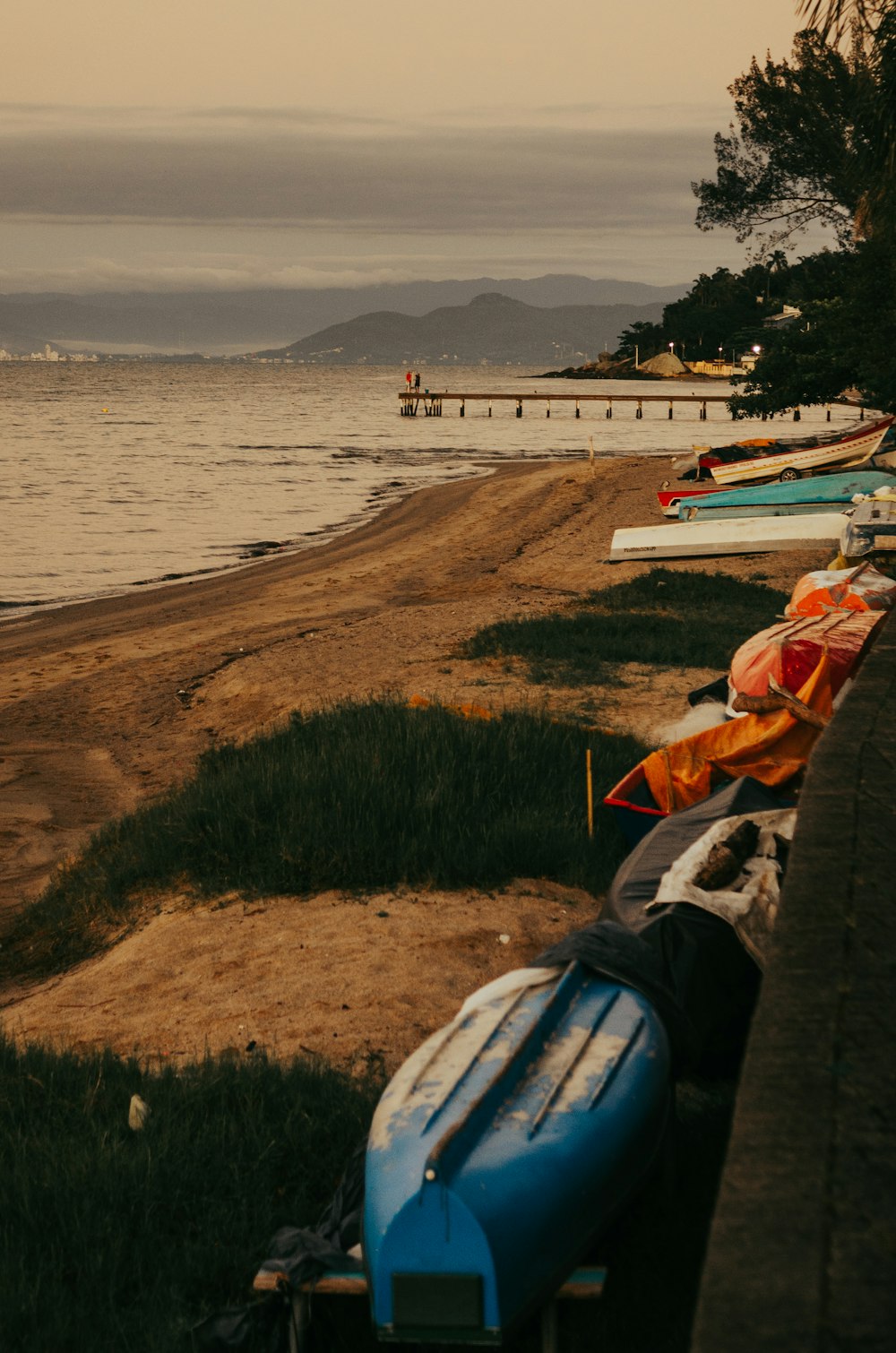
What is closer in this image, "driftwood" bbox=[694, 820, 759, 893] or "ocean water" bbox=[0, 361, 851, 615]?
"driftwood" bbox=[694, 820, 759, 893]

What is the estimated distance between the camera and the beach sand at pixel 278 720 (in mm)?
5375

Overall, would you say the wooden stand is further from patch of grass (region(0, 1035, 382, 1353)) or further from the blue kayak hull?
patch of grass (region(0, 1035, 382, 1353))

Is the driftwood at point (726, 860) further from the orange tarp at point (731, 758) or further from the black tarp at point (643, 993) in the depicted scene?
the orange tarp at point (731, 758)

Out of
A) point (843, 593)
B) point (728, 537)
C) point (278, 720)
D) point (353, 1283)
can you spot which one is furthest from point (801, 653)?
point (728, 537)

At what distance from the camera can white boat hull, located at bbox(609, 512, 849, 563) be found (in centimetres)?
1877

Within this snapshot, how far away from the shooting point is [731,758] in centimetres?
674

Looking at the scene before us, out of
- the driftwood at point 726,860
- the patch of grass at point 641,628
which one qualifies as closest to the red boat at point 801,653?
the driftwood at point 726,860

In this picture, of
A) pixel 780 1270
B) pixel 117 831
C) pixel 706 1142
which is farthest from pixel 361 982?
pixel 780 1270

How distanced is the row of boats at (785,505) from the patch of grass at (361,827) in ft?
24.1

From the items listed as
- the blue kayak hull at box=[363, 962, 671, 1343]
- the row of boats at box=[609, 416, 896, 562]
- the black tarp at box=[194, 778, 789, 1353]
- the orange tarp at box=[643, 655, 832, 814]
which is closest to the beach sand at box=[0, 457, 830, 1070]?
the row of boats at box=[609, 416, 896, 562]

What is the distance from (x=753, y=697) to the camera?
6895mm

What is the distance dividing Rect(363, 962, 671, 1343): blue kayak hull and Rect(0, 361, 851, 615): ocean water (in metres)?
18.6

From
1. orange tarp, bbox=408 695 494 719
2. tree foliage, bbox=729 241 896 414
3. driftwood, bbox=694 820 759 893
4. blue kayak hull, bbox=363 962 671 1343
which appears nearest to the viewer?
blue kayak hull, bbox=363 962 671 1343

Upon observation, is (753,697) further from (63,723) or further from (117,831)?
(63,723)
